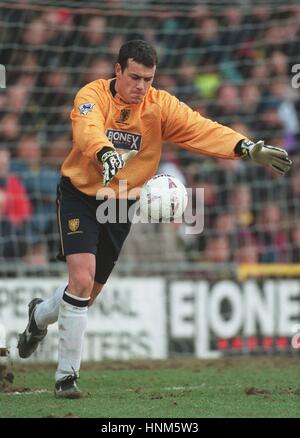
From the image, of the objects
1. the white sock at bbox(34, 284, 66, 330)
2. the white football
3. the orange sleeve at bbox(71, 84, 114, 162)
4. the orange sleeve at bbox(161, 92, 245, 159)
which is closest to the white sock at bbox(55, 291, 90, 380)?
the white sock at bbox(34, 284, 66, 330)

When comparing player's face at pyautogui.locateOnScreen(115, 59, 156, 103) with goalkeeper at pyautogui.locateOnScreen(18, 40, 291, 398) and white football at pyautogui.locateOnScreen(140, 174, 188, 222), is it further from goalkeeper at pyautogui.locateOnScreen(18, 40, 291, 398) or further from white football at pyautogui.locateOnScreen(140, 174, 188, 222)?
white football at pyautogui.locateOnScreen(140, 174, 188, 222)

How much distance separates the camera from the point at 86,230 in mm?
7344

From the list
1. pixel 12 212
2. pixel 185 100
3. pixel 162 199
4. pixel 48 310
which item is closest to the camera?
pixel 162 199

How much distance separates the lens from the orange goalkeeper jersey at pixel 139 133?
7512mm

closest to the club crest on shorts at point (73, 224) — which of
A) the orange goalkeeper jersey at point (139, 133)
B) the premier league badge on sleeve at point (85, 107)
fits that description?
the orange goalkeeper jersey at point (139, 133)

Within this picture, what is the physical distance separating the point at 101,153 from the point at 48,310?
1578 mm

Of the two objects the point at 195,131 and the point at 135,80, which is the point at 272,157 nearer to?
the point at 195,131

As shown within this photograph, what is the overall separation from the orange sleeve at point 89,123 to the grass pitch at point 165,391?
66.4 inches

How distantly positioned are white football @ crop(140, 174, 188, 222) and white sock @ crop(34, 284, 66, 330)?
1.03 meters

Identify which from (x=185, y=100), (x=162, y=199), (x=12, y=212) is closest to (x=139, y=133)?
(x=162, y=199)

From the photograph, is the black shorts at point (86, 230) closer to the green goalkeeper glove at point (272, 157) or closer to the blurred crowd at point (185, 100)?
the green goalkeeper glove at point (272, 157)

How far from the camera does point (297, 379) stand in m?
8.58
